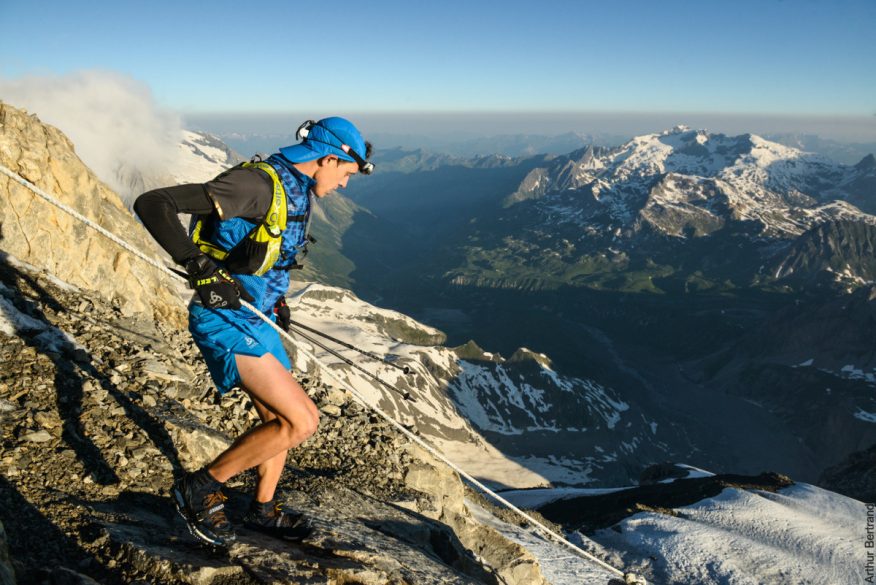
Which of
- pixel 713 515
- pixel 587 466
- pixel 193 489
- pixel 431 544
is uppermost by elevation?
→ pixel 193 489

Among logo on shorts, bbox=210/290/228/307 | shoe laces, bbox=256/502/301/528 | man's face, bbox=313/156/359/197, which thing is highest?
man's face, bbox=313/156/359/197

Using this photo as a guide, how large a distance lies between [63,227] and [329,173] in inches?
880

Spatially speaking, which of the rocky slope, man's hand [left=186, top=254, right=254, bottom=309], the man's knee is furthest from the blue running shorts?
the rocky slope

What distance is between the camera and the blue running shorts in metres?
7.50

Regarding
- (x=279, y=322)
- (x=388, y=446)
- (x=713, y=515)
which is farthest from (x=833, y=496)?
(x=279, y=322)

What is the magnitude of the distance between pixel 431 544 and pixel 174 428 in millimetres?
7543

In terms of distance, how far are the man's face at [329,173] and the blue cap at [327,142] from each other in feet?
0.35

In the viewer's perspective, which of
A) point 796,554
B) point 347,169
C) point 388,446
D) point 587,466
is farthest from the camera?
point 587,466

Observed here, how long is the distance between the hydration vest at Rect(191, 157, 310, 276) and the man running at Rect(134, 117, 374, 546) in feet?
0.05

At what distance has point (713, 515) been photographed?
5022 cm

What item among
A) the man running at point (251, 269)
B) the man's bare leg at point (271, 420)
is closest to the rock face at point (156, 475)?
the man running at point (251, 269)

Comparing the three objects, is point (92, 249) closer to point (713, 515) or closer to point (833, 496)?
point (713, 515)

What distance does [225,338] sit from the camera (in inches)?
295

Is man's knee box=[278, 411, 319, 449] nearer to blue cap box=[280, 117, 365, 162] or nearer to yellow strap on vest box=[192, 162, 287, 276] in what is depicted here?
yellow strap on vest box=[192, 162, 287, 276]
